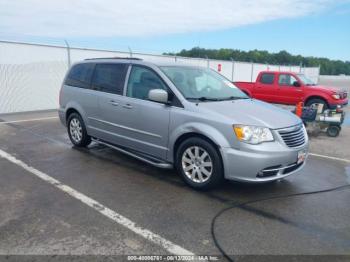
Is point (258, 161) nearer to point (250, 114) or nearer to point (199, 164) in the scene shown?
point (250, 114)

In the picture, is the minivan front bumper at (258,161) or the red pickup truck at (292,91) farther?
the red pickup truck at (292,91)

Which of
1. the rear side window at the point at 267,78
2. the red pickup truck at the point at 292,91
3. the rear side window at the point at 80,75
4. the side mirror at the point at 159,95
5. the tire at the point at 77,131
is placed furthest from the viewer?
the rear side window at the point at 267,78

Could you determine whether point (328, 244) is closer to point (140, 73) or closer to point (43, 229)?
point (43, 229)

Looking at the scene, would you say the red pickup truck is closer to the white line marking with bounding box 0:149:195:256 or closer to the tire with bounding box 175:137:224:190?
the tire with bounding box 175:137:224:190

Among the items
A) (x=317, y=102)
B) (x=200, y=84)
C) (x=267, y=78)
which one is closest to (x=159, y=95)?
(x=200, y=84)

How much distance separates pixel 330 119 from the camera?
28.6 feet

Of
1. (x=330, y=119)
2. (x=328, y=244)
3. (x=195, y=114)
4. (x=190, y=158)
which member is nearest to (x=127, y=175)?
(x=190, y=158)

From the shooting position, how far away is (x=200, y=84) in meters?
5.14

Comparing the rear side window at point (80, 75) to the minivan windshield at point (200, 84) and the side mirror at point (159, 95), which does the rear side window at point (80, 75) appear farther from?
the side mirror at point (159, 95)

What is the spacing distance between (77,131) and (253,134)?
3.95 m

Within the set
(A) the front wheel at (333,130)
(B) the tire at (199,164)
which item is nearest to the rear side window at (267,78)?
(A) the front wheel at (333,130)

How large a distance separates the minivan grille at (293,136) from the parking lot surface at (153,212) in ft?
2.44

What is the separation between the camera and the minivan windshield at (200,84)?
4.82 m

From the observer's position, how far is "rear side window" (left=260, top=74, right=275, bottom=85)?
44.9 ft
